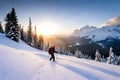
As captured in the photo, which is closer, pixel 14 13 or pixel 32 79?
pixel 32 79

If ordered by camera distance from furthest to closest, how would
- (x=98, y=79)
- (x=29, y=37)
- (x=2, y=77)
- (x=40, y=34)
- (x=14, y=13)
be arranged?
(x=40, y=34), (x=29, y=37), (x=14, y=13), (x=98, y=79), (x=2, y=77)

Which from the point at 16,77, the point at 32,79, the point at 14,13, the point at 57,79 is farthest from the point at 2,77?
the point at 14,13

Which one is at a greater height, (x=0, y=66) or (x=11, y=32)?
(x=11, y=32)

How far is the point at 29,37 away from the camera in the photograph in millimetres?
77000

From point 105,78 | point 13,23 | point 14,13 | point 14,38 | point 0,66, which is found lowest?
point 105,78

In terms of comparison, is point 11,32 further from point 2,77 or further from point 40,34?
point 40,34

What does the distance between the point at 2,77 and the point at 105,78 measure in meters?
7.64

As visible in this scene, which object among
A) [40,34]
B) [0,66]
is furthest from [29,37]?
[0,66]

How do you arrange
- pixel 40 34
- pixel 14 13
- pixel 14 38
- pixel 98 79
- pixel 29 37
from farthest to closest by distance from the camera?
1. pixel 40 34
2. pixel 29 37
3. pixel 14 13
4. pixel 14 38
5. pixel 98 79

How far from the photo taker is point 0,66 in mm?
12656

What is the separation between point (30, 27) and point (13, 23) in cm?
2980

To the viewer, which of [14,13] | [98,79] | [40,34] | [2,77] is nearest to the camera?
[2,77]

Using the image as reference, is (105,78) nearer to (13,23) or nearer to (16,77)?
(16,77)

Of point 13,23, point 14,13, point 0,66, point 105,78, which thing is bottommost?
point 105,78
